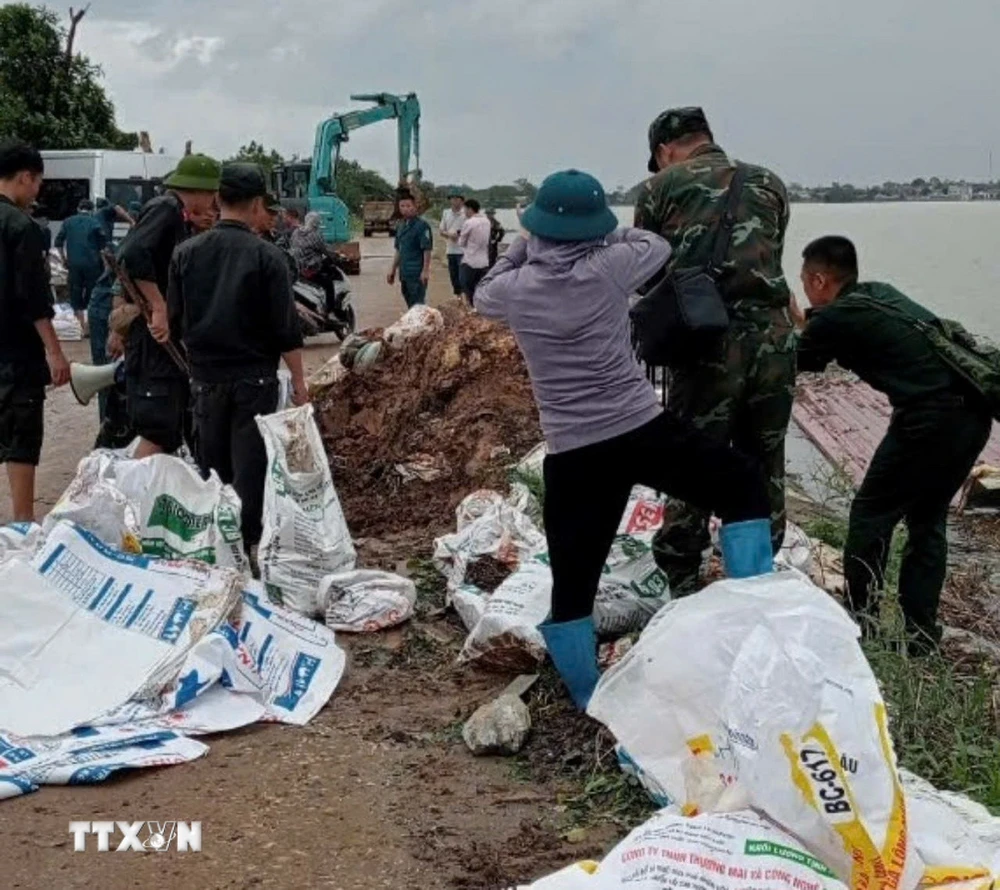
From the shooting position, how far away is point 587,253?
3.47m

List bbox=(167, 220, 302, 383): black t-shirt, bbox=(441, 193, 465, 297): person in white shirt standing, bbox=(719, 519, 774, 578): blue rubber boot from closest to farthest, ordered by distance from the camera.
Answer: bbox=(719, 519, 774, 578): blue rubber boot
bbox=(167, 220, 302, 383): black t-shirt
bbox=(441, 193, 465, 297): person in white shirt standing

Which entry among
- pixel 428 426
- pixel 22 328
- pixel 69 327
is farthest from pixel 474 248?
pixel 22 328

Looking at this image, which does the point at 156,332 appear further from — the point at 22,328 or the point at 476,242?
the point at 476,242

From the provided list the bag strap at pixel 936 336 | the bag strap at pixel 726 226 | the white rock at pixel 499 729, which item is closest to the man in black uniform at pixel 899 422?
the bag strap at pixel 936 336

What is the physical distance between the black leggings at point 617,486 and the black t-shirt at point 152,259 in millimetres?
2556

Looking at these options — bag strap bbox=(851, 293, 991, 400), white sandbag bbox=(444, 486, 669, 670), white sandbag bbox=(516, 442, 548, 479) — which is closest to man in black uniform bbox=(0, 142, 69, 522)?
white sandbag bbox=(444, 486, 669, 670)

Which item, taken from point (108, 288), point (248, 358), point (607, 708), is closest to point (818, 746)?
point (607, 708)

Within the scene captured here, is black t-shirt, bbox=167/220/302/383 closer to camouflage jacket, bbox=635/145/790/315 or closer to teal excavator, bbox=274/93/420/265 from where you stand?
camouflage jacket, bbox=635/145/790/315

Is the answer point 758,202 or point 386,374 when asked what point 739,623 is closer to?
point 758,202

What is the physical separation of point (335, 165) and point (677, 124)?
23.3 metres

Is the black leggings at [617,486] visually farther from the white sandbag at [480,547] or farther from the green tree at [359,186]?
the green tree at [359,186]

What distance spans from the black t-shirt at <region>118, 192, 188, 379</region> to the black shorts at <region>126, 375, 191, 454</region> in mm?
40

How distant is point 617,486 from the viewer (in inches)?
141

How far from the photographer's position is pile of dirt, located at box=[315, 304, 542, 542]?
6.43 meters
